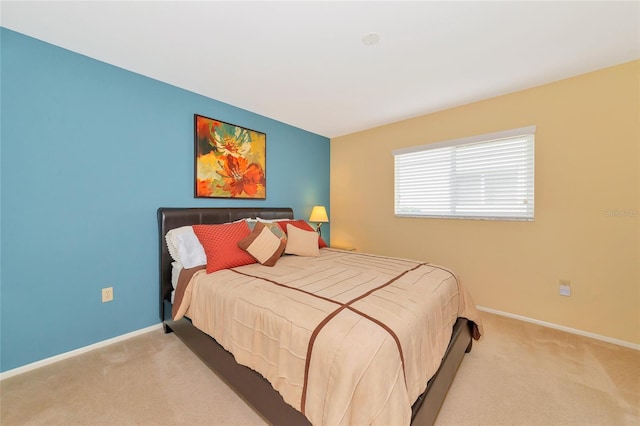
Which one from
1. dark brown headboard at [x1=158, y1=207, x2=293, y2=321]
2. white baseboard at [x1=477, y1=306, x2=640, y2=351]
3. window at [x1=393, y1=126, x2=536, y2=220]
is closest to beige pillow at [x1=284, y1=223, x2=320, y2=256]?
dark brown headboard at [x1=158, y1=207, x2=293, y2=321]

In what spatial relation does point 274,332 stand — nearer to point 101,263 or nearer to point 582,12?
point 101,263

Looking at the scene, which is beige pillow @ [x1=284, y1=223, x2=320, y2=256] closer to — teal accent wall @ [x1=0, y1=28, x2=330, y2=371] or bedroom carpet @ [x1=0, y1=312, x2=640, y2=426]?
teal accent wall @ [x1=0, y1=28, x2=330, y2=371]

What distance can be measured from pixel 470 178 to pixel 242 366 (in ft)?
9.94

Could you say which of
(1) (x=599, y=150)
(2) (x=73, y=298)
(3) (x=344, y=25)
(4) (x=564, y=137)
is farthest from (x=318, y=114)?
(2) (x=73, y=298)

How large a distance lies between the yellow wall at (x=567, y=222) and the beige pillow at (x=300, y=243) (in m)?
1.61

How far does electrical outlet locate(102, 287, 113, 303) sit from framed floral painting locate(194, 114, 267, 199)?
44.3 inches

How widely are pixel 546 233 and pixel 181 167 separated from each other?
3842 mm

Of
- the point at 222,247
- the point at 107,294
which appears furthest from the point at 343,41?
the point at 107,294

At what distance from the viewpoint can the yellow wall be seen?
2.14 m

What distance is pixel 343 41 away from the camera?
6.14 feet

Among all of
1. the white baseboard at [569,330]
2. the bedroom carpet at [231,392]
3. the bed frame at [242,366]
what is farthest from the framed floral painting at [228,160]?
the white baseboard at [569,330]

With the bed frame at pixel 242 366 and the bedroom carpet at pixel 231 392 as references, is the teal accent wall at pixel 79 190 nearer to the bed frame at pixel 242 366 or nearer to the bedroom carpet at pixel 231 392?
the bed frame at pixel 242 366

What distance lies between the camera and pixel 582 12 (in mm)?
1594

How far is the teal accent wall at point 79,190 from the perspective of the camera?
1753 mm
